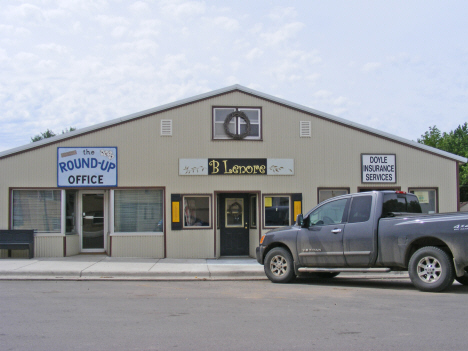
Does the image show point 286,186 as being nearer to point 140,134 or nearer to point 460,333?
point 140,134

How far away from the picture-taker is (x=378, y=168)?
16.2 m

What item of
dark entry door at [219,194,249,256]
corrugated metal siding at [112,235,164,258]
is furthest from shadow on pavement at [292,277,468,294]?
corrugated metal siding at [112,235,164,258]

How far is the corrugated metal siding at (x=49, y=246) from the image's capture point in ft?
49.3

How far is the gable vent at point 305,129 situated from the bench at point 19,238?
899 cm

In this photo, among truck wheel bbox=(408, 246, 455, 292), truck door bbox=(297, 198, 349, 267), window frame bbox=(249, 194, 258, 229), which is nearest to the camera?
truck wheel bbox=(408, 246, 455, 292)

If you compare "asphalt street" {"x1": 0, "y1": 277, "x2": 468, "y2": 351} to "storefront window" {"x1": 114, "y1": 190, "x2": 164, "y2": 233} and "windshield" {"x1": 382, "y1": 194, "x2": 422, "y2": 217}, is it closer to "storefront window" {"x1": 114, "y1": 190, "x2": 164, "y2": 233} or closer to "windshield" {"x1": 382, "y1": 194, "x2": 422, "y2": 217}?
"windshield" {"x1": 382, "y1": 194, "x2": 422, "y2": 217}

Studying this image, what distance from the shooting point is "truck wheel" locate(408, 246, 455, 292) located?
8.96m

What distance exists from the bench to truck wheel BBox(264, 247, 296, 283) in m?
7.64

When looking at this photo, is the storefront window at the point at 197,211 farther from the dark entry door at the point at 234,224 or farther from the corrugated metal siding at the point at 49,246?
the corrugated metal siding at the point at 49,246

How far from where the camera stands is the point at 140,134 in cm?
1552

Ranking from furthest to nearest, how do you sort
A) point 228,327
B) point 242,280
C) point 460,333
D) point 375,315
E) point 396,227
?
point 242,280 < point 396,227 < point 375,315 < point 228,327 < point 460,333

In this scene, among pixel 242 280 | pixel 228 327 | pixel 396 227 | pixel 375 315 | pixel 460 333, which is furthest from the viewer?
pixel 242 280

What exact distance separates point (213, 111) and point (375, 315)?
9855 millimetres

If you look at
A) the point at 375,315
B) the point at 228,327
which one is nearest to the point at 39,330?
the point at 228,327
